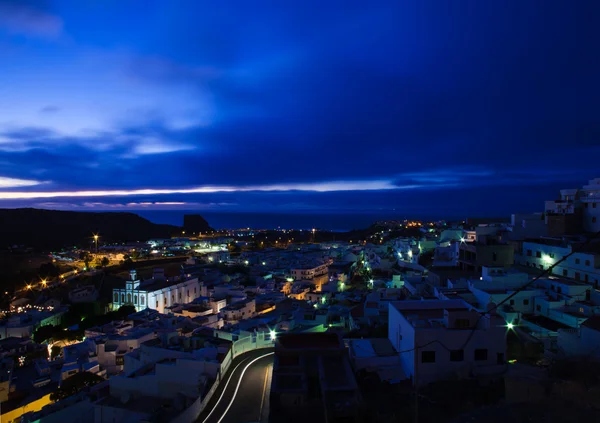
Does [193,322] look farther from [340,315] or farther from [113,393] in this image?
[113,393]

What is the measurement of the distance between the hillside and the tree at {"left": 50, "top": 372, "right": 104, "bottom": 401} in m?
72.2

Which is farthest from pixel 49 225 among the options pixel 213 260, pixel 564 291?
pixel 564 291

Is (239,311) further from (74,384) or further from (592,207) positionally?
(592,207)

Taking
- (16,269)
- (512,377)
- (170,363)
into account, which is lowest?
(16,269)

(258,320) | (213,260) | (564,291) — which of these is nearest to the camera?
(564,291)

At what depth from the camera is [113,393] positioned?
1102 centimetres

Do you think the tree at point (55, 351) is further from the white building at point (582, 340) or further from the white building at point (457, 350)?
the white building at point (582, 340)

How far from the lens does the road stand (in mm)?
8760

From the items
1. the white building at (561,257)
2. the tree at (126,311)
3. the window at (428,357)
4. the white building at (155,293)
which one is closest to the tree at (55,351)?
the tree at (126,311)

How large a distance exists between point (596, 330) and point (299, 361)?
7075mm

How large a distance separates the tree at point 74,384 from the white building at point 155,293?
557 inches

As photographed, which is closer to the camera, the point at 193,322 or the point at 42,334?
the point at 193,322

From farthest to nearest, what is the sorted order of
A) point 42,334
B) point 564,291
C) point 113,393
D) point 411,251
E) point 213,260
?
point 213,260 < point 411,251 < point 42,334 < point 564,291 < point 113,393

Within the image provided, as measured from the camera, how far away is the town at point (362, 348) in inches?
322
